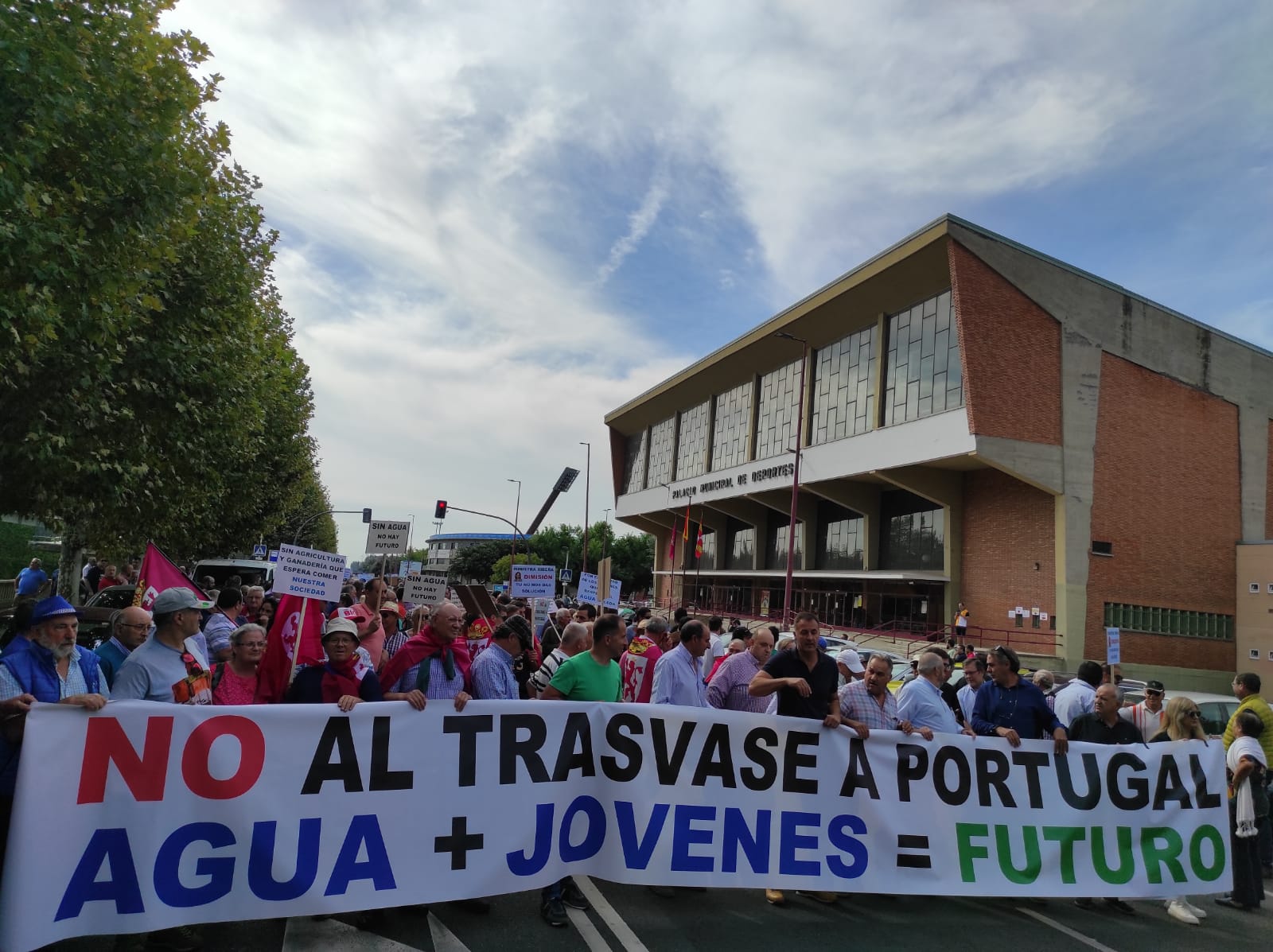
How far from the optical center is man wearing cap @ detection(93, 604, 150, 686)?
5066mm

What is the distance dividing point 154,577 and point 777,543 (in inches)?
1751

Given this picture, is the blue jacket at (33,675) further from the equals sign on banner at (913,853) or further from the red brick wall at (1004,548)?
the red brick wall at (1004,548)

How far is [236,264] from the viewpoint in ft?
43.1

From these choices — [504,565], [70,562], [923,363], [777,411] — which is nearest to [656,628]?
[70,562]

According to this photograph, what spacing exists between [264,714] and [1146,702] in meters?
7.45

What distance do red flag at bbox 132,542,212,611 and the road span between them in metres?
4.80

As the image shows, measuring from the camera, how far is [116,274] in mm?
9102

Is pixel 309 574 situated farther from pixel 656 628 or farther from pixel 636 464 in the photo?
pixel 636 464

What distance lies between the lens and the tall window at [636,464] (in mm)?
68188

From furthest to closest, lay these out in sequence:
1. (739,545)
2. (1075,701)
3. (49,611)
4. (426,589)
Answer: (739,545), (426,589), (1075,701), (49,611)

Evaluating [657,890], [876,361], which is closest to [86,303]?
[657,890]

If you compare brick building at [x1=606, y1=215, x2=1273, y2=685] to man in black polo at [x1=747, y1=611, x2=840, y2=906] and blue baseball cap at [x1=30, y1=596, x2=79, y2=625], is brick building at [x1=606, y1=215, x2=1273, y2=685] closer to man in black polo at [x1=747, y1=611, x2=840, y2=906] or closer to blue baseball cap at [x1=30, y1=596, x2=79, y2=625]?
man in black polo at [x1=747, y1=611, x2=840, y2=906]

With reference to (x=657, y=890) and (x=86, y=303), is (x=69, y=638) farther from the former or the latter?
(x=86, y=303)

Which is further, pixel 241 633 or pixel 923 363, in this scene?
pixel 923 363
